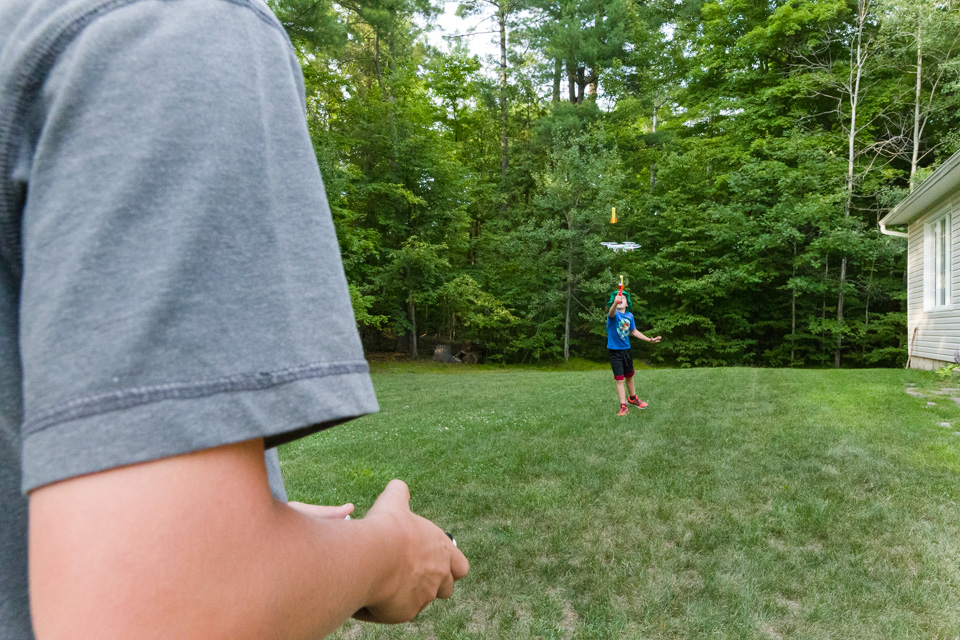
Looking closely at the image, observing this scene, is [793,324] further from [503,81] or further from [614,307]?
[614,307]

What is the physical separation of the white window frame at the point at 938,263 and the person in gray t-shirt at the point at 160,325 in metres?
13.9

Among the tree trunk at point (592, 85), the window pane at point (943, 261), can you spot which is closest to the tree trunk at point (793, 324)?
the window pane at point (943, 261)

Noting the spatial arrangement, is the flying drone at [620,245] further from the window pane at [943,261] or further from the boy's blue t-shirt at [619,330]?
the window pane at [943,261]

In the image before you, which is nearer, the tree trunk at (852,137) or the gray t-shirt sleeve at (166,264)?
the gray t-shirt sleeve at (166,264)

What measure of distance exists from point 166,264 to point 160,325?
0.12ft

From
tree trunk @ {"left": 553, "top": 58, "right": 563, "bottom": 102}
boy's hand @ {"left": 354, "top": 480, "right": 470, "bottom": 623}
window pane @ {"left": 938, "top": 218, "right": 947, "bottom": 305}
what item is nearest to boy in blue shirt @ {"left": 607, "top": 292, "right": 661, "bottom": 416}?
boy's hand @ {"left": 354, "top": 480, "right": 470, "bottom": 623}

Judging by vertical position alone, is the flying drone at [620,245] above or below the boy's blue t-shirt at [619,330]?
above

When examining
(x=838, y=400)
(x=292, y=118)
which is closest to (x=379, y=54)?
(x=838, y=400)

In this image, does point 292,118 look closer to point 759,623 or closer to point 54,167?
point 54,167

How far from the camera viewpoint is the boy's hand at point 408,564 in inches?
20.0

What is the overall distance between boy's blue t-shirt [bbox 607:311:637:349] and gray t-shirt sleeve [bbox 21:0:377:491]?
23.6ft

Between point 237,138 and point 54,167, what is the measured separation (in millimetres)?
104

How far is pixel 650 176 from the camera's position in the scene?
75.8ft

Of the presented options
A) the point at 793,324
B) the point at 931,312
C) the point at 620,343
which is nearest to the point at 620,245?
the point at 620,343
